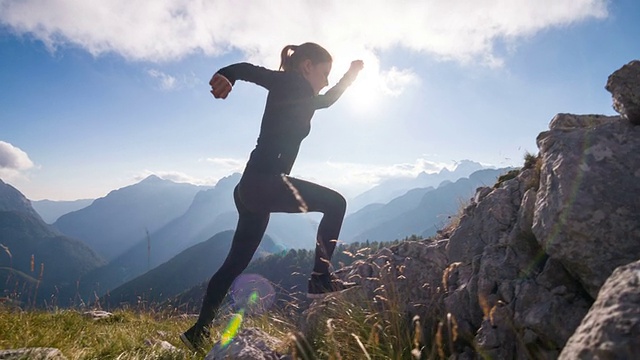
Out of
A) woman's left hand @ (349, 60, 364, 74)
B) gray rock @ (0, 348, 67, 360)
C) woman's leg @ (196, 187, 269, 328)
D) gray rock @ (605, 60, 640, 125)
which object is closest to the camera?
gray rock @ (605, 60, 640, 125)

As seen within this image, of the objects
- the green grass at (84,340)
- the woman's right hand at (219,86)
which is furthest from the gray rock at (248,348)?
the woman's right hand at (219,86)

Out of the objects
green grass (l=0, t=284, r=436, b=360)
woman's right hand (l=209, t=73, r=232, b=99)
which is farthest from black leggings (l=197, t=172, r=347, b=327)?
woman's right hand (l=209, t=73, r=232, b=99)

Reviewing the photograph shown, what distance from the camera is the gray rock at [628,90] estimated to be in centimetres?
308

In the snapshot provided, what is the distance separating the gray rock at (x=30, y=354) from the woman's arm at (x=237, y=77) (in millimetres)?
3111

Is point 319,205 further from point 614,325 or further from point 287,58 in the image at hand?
point 614,325

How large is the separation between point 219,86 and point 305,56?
1.28 meters

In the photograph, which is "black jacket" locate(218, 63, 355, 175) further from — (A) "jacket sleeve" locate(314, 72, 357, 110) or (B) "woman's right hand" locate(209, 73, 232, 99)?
(B) "woman's right hand" locate(209, 73, 232, 99)

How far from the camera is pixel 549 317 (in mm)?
2562

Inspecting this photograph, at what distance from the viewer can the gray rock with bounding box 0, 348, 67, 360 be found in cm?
356

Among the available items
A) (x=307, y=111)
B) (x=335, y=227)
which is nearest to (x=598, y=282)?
(x=335, y=227)

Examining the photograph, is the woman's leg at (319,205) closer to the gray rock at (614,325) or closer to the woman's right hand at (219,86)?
the woman's right hand at (219,86)

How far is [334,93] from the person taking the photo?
16.8 feet

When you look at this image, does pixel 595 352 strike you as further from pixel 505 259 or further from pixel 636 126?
pixel 636 126

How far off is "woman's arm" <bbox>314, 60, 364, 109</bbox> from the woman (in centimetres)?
1
